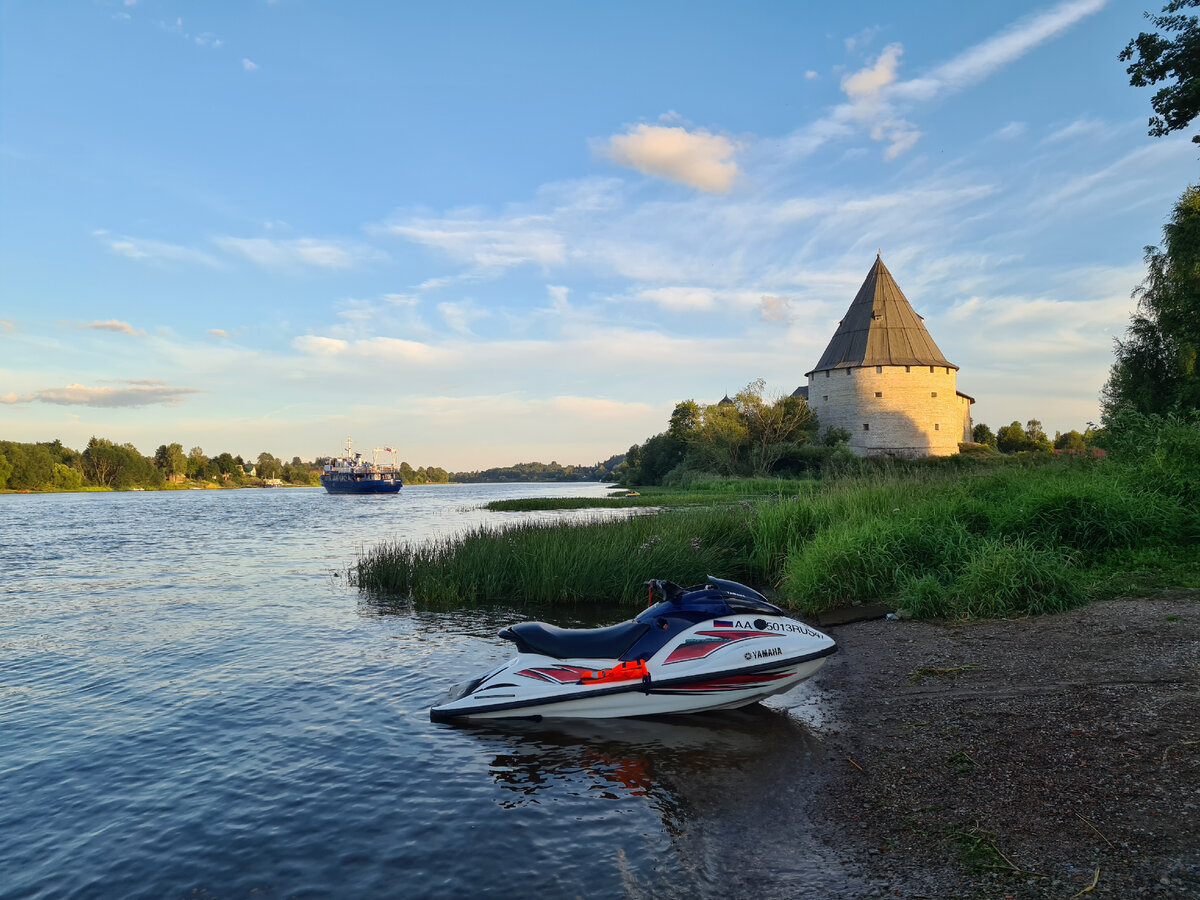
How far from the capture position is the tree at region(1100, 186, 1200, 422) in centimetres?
3067

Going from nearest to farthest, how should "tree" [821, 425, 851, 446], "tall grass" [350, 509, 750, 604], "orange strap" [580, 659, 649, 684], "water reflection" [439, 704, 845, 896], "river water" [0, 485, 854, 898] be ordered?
1. "water reflection" [439, 704, 845, 896]
2. "river water" [0, 485, 854, 898]
3. "orange strap" [580, 659, 649, 684]
4. "tall grass" [350, 509, 750, 604]
5. "tree" [821, 425, 851, 446]

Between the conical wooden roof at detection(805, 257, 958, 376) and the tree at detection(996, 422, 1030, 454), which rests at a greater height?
the conical wooden roof at detection(805, 257, 958, 376)

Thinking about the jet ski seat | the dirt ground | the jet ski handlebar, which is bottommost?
the dirt ground

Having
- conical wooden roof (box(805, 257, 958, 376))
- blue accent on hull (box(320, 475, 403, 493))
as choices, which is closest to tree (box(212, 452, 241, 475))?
blue accent on hull (box(320, 475, 403, 493))

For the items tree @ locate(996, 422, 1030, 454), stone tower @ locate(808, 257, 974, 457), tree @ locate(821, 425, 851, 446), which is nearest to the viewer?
tree @ locate(821, 425, 851, 446)

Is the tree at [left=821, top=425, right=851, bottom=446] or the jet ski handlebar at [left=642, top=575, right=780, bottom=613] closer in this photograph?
the jet ski handlebar at [left=642, top=575, right=780, bottom=613]

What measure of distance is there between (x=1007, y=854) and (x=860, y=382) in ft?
215

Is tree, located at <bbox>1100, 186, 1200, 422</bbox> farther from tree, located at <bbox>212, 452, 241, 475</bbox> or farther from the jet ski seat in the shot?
tree, located at <bbox>212, 452, 241, 475</bbox>

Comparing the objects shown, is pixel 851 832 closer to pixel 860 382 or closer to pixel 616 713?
pixel 616 713

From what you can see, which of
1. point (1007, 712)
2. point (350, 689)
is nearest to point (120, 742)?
point (350, 689)

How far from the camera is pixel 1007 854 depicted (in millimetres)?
4199

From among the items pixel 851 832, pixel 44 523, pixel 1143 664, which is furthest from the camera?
pixel 44 523

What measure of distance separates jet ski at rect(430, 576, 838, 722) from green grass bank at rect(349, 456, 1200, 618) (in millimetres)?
4559

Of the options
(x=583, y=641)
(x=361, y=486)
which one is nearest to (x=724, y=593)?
(x=583, y=641)
